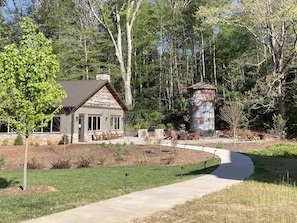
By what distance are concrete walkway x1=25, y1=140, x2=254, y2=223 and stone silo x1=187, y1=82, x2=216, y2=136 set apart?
57.6 feet

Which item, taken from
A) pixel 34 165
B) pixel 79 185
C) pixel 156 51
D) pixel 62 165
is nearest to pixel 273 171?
pixel 79 185

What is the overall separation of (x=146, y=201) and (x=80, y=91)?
20966 millimetres

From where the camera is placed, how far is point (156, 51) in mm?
46250

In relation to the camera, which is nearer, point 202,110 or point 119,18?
point 202,110

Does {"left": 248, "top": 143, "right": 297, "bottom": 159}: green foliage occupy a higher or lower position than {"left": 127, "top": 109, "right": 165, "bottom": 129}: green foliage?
lower

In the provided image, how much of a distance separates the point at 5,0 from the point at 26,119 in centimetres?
3574

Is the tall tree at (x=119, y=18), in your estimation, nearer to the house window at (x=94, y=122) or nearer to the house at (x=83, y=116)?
the house at (x=83, y=116)

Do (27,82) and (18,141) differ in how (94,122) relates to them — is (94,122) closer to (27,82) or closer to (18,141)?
(18,141)

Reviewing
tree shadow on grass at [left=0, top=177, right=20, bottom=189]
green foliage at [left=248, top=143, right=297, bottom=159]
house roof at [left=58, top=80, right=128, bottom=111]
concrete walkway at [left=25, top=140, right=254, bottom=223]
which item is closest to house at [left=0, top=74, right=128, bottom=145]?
house roof at [left=58, top=80, right=128, bottom=111]

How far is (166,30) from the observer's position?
40.7 m

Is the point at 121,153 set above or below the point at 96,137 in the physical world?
below

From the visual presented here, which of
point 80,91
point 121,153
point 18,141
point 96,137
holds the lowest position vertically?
point 121,153

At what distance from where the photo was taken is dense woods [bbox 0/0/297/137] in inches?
1368

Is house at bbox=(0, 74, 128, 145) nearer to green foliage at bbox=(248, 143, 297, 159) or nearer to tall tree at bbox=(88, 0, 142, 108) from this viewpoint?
tall tree at bbox=(88, 0, 142, 108)
